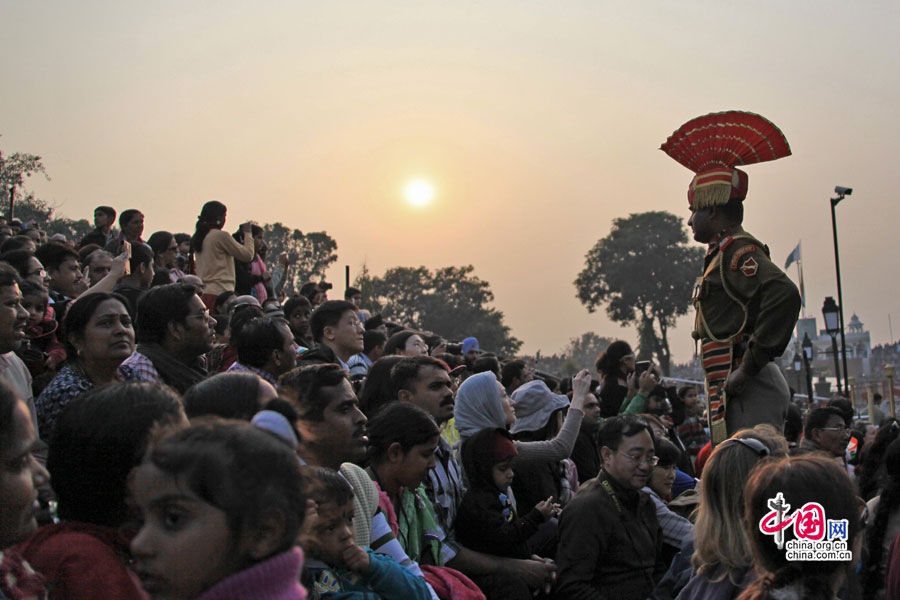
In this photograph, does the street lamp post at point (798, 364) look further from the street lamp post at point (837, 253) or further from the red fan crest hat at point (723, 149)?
the red fan crest hat at point (723, 149)

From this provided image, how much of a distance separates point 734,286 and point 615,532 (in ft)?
6.25

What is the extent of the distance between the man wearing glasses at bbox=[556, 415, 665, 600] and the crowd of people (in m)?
0.01

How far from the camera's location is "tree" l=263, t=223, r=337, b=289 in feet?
208

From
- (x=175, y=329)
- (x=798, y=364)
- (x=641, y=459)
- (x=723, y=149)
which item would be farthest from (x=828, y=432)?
(x=798, y=364)

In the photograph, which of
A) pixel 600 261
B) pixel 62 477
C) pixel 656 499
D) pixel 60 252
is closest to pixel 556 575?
pixel 656 499

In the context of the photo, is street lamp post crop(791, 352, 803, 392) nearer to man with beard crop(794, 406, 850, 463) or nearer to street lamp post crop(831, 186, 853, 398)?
street lamp post crop(831, 186, 853, 398)

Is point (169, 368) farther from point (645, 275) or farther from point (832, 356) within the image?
point (832, 356)

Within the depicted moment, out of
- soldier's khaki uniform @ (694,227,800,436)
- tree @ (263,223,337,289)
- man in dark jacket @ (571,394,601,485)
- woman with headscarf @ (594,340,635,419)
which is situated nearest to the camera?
soldier's khaki uniform @ (694,227,800,436)

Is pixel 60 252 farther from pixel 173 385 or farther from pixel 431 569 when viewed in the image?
pixel 431 569

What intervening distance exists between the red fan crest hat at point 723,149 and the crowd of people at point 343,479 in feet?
5.47

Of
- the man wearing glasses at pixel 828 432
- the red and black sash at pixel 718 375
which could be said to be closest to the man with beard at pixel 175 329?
the red and black sash at pixel 718 375

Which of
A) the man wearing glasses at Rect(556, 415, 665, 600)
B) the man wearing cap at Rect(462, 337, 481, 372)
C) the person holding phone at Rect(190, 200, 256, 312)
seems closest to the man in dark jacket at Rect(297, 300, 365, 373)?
the man wearing glasses at Rect(556, 415, 665, 600)

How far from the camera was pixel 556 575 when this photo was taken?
4949 mm

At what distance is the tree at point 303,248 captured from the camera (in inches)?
2496
